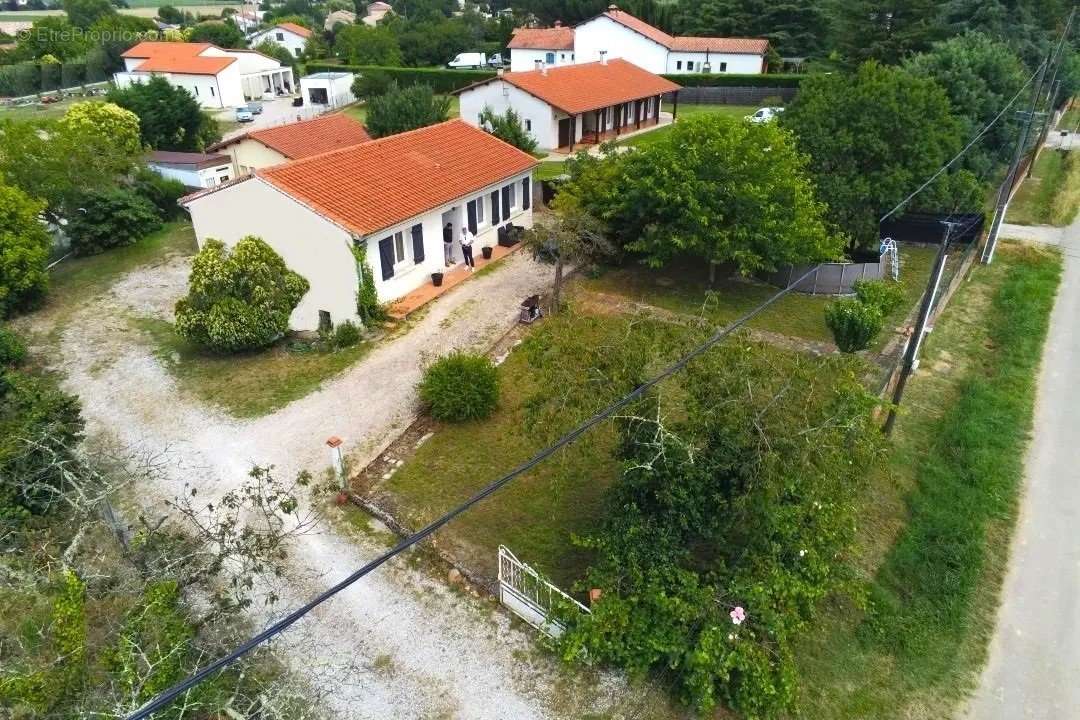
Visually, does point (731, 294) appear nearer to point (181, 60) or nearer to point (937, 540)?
point (937, 540)

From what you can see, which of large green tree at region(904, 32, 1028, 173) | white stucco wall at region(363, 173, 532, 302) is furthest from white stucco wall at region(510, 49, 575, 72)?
white stucco wall at region(363, 173, 532, 302)

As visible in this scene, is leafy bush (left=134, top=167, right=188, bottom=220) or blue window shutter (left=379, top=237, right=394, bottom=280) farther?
leafy bush (left=134, top=167, right=188, bottom=220)

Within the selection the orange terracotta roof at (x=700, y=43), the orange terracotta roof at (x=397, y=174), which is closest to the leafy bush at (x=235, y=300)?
the orange terracotta roof at (x=397, y=174)

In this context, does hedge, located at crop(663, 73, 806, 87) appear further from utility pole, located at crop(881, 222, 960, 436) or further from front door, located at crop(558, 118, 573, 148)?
utility pole, located at crop(881, 222, 960, 436)

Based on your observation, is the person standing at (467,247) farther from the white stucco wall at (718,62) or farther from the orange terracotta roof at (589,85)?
the white stucco wall at (718,62)

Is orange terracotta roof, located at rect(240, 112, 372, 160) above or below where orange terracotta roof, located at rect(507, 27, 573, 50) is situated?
below

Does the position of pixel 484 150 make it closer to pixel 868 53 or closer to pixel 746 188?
pixel 746 188

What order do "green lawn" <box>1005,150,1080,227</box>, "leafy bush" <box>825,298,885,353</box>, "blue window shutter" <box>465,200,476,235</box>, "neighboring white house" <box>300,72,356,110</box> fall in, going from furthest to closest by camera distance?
1. "neighboring white house" <box>300,72,356,110</box>
2. "green lawn" <box>1005,150,1080,227</box>
3. "blue window shutter" <box>465,200,476,235</box>
4. "leafy bush" <box>825,298,885,353</box>

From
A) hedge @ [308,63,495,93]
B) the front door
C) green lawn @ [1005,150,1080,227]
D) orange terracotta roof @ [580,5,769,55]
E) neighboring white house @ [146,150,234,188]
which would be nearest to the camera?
green lawn @ [1005,150,1080,227]
